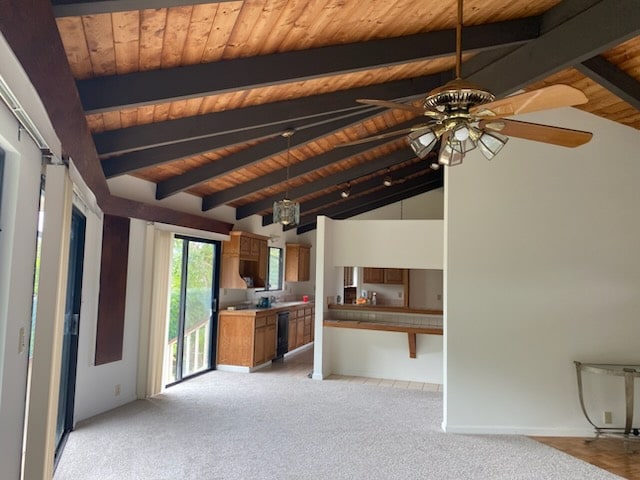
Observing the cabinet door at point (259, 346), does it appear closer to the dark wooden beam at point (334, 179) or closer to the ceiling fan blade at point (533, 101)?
the dark wooden beam at point (334, 179)

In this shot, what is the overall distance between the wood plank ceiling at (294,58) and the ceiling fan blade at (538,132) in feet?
2.61

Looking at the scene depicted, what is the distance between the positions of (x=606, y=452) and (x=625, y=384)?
0.65 metres

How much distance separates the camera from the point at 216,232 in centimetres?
623

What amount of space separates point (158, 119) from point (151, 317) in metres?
2.55

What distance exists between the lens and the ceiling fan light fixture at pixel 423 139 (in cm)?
219

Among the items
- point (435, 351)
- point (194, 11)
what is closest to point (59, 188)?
point (194, 11)

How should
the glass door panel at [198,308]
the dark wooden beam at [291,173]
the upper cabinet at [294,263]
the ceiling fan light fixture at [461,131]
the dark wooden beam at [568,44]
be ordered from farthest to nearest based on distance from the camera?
the upper cabinet at [294,263] → the glass door panel at [198,308] → the dark wooden beam at [291,173] → the dark wooden beam at [568,44] → the ceiling fan light fixture at [461,131]

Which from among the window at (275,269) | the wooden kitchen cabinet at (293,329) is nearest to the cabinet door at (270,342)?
the wooden kitchen cabinet at (293,329)

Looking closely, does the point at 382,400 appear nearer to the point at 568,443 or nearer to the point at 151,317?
the point at 568,443

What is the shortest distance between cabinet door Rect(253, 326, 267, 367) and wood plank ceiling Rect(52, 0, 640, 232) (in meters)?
3.27

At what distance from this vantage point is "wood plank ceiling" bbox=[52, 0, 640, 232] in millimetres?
2348

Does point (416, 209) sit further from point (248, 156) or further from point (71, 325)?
point (71, 325)

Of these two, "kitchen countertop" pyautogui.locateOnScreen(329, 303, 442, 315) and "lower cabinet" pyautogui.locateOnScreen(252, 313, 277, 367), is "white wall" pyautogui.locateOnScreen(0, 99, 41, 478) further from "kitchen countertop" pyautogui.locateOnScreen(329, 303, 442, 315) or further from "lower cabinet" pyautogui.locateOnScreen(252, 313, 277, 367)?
"kitchen countertop" pyautogui.locateOnScreen(329, 303, 442, 315)

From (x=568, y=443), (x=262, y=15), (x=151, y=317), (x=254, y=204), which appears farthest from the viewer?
(x=254, y=204)
